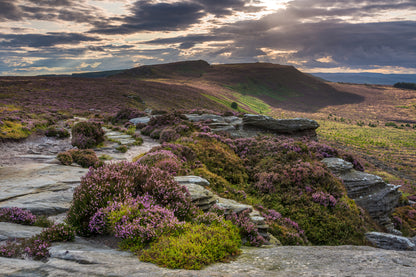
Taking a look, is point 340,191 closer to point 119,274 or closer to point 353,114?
point 119,274

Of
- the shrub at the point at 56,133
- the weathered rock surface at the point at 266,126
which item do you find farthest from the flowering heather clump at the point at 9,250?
the weathered rock surface at the point at 266,126

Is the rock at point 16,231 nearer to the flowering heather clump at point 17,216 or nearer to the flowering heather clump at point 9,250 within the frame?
the flowering heather clump at point 17,216

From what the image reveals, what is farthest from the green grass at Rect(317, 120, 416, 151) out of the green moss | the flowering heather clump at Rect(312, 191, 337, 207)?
the green moss

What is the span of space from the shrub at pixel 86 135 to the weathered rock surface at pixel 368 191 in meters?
17.9

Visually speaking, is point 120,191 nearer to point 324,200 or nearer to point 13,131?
point 324,200

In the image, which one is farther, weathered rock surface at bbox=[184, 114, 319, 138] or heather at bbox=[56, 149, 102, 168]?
weathered rock surface at bbox=[184, 114, 319, 138]

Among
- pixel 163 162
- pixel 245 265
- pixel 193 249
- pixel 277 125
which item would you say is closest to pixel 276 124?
pixel 277 125

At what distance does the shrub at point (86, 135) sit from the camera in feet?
58.2

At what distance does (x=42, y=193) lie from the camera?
8539mm

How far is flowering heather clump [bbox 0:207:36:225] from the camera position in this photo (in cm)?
641

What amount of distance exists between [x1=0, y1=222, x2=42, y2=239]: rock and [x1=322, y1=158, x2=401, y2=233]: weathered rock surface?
56.6 feet

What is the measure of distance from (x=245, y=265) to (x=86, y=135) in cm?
1748

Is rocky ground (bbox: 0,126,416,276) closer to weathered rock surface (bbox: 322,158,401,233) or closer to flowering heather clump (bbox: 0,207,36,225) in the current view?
flowering heather clump (bbox: 0,207,36,225)

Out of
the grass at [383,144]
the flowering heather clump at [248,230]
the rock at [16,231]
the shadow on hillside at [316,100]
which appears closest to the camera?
the rock at [16,231]
